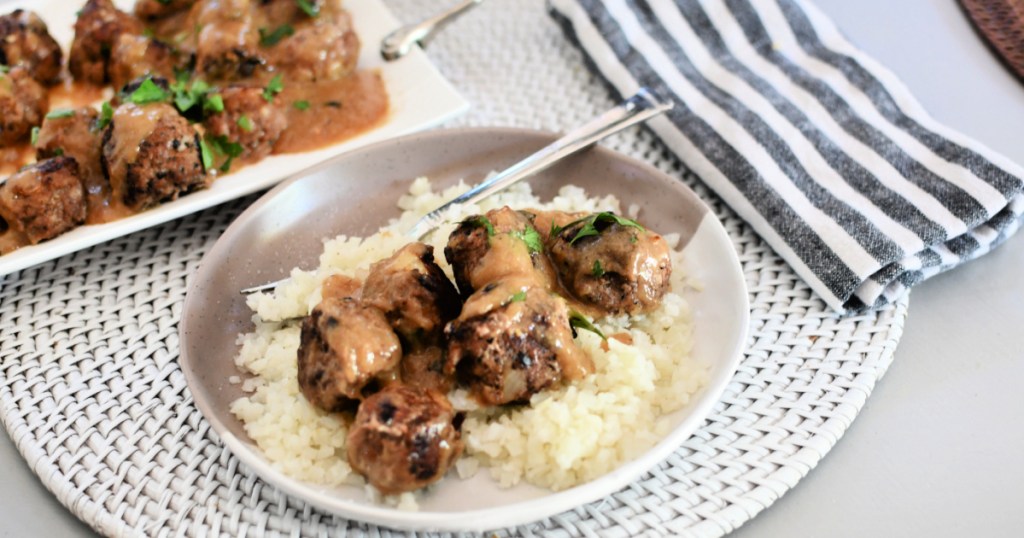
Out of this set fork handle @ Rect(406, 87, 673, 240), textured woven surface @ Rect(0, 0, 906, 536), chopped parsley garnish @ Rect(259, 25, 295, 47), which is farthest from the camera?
chopped parsley garnish @ Rect(259, 25, 295, 47)

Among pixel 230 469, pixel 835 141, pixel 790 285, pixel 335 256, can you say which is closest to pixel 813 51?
pixel 835 141

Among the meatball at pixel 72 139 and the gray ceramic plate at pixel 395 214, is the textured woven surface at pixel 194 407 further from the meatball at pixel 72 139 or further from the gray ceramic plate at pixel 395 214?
the meatball at pixel 72 139

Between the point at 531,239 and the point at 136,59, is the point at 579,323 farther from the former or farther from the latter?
the point at 136,59

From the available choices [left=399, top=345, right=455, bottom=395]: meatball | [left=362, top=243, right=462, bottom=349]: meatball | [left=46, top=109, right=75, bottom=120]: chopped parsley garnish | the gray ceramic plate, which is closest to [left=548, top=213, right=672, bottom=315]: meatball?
the gray ceramic plate

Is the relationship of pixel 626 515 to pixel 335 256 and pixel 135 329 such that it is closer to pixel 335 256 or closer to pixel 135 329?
pixel 335 256

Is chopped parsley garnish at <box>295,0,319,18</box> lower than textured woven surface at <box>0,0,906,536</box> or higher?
higher

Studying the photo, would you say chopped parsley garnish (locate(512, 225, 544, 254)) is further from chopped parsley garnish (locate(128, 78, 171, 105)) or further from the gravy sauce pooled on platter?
chopped parsley garnish (locate(128, 78, 171, 105))
